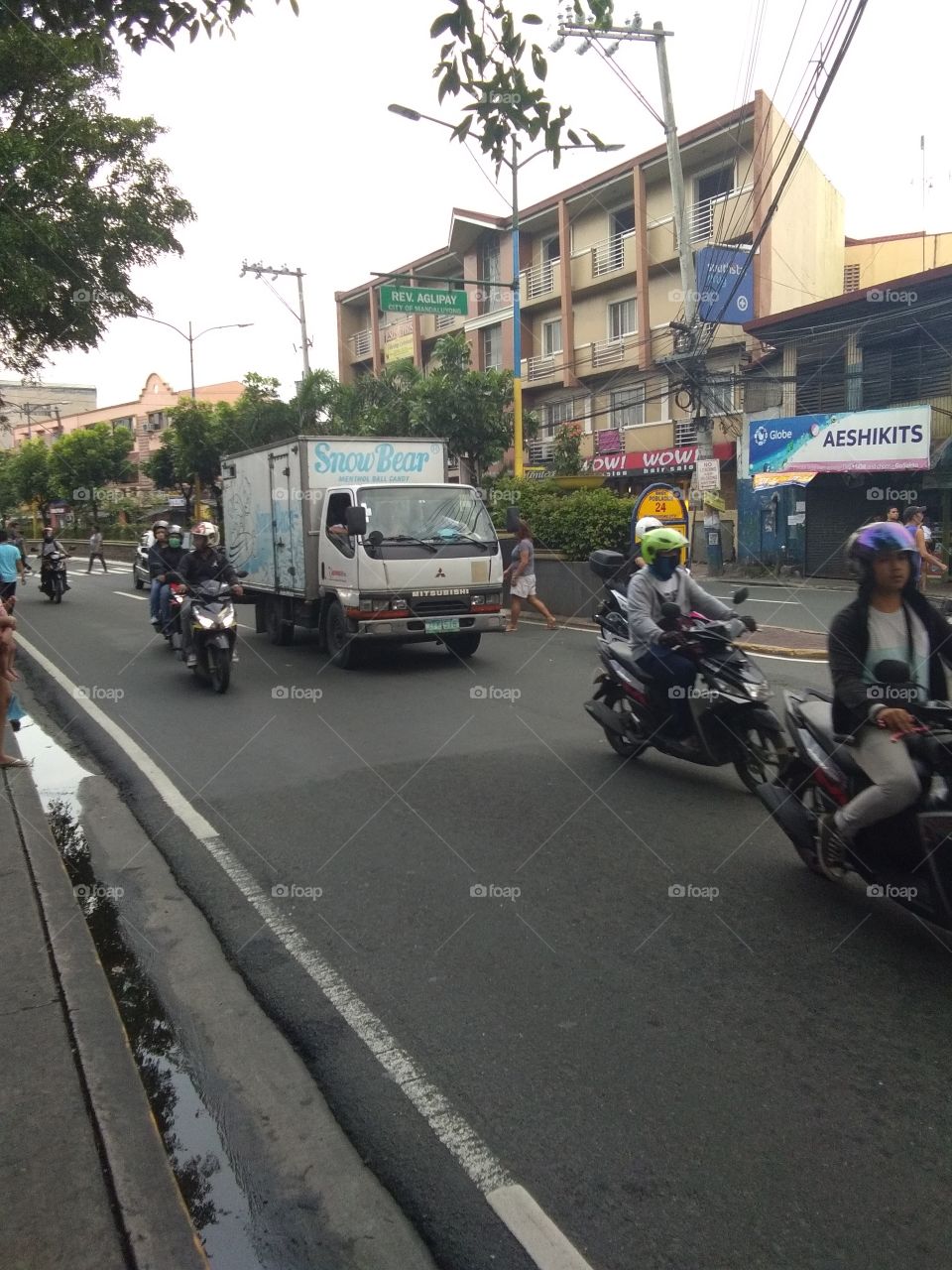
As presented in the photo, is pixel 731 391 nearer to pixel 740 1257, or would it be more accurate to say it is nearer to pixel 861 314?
pixel 861 314

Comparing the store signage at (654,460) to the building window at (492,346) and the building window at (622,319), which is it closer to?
the building window at (622,319)

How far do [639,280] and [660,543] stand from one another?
26.6 meters

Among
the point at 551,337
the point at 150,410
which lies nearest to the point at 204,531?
the point at 551,337

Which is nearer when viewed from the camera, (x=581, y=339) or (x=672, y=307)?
(x=672, y=307)

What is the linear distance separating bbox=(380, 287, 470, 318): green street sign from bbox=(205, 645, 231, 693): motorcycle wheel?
968 centimetres

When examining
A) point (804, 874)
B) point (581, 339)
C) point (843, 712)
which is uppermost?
point (581, 339)

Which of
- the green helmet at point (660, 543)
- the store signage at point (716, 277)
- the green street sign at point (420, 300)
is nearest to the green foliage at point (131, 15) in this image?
the green helmet at point (660, 543)

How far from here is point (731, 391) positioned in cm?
2823

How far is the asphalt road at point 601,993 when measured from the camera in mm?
2611

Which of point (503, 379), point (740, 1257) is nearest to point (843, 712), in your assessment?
point (740, 1257)

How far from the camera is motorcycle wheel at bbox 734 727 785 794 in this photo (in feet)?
19.1

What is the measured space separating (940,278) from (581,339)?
14343mm

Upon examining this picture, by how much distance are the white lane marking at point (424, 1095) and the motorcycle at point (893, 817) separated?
6.25 ft

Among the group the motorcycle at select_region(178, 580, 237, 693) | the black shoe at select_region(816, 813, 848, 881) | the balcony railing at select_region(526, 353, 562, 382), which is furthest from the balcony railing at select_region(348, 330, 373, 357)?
the black shoe at select_region(816, 813, 848, 881)
